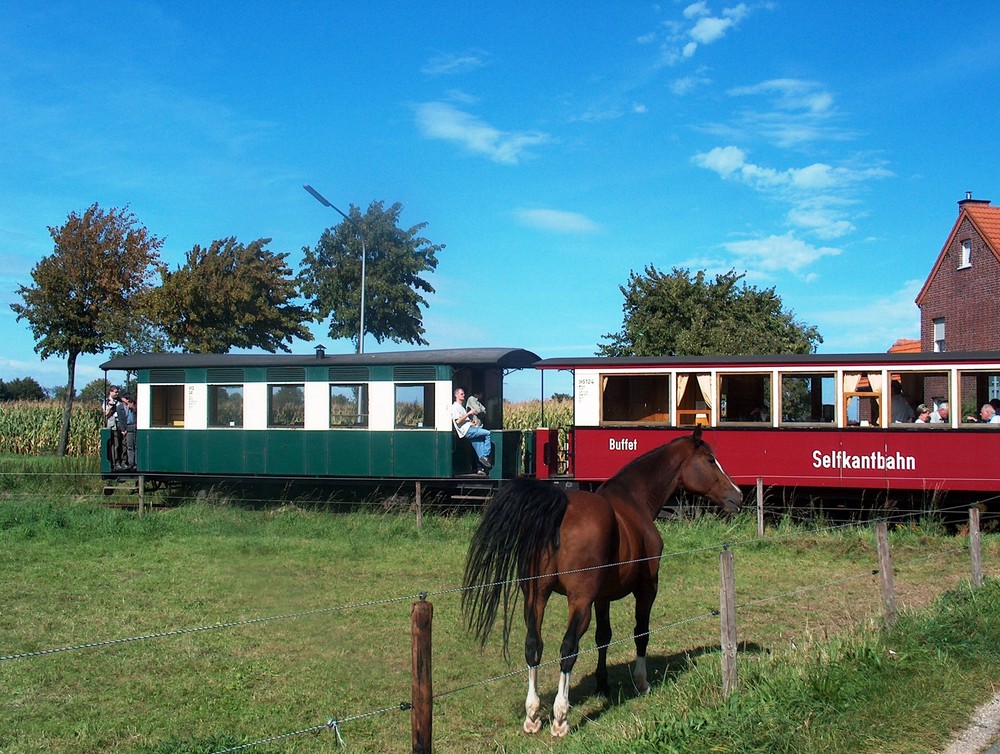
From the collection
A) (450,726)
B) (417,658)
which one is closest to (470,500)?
(450,726)

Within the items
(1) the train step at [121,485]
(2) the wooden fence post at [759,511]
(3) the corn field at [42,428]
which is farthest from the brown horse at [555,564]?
(3) the corn field at [42,428]

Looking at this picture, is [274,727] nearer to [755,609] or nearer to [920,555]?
[755,609]

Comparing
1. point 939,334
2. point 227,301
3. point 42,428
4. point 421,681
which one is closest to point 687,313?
point 939,334

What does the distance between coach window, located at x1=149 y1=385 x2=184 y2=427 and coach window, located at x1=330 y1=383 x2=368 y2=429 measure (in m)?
3.59

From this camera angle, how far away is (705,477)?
7.20 m

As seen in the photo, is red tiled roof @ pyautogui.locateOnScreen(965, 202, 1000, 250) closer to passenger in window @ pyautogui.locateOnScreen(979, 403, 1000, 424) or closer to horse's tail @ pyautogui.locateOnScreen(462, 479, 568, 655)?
passenger in window @ pyautogui.locateOnScreen(979, 403, 1000, 424)

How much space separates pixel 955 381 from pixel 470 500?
8466 millimetres

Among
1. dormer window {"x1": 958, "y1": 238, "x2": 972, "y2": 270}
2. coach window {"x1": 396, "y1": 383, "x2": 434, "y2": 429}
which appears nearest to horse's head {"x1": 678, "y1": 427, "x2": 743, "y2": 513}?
coach window {"x1": 396, "y1": 383, "x2": 434, "y2": 429}

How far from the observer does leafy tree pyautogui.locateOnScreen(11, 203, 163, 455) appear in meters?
25.6

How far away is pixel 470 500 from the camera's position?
16.9m

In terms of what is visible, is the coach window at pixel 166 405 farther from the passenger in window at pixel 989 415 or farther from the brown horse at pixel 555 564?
the passenger in window at pixel 989 415

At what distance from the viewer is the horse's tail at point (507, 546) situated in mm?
5586

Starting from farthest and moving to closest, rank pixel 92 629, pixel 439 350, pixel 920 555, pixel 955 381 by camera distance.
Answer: pixel 439 350 → pixel 955 381 → pixel 920 555 → pixel 92 629

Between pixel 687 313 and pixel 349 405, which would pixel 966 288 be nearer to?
pixel 687 313
